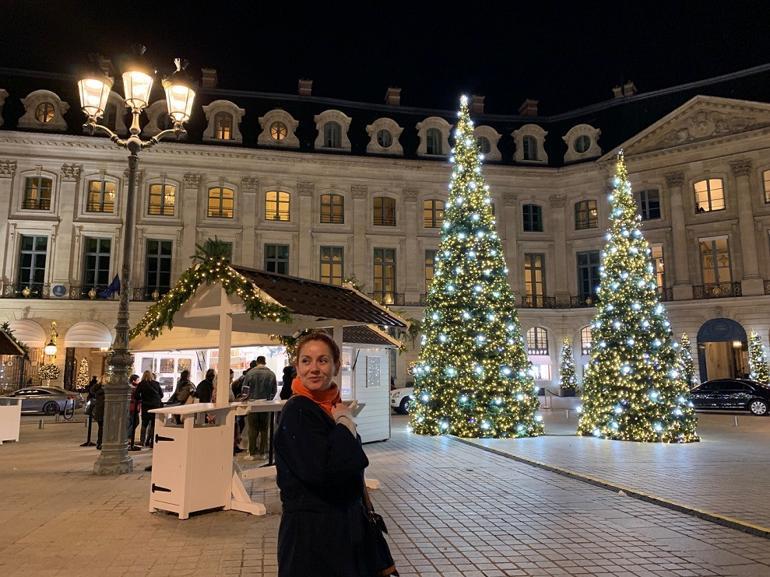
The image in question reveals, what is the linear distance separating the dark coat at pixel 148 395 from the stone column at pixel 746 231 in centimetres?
A: 3025

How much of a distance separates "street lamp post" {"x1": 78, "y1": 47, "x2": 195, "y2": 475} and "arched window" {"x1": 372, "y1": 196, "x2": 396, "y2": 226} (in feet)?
80.1

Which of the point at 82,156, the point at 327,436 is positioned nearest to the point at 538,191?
the point at 82,156

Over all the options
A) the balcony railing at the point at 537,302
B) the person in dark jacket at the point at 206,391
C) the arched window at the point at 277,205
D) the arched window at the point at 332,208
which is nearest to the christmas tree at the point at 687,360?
the balcony railing at the point at 537,302

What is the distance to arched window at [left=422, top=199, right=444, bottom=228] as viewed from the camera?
35.9 m

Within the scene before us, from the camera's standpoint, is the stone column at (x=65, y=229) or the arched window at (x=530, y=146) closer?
the stone column at (x=65, y=229)

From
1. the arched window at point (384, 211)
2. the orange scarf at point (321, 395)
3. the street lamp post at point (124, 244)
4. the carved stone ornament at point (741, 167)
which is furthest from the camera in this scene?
the arched window at point (384, 211)

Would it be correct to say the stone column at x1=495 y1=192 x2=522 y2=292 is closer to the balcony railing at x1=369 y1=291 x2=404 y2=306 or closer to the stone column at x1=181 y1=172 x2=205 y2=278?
the balcony railing at x1=369 y1=291 x2=404 y2=306

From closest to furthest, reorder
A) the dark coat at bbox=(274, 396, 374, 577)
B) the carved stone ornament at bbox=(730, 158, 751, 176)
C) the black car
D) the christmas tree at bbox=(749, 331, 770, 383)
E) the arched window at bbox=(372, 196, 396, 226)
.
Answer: the dark coat at bbox=(274, 396, 374, 577) → the black car → the christmas tree at bbox=(749, 331, 770, 383) → the carved stone ornament at bbox=(730, 158, 751, 176) → the arched window at bbox=(372, 196, 396, 226)

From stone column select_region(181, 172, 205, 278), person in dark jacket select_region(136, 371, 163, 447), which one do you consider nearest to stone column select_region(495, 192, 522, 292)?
stone column select_region(181, 172, 205, 278)

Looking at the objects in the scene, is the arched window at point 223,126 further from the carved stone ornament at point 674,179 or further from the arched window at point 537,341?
the carved stone ornament at point 674,179

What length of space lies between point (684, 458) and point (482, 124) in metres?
29.9

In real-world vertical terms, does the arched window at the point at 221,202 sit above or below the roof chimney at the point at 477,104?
below

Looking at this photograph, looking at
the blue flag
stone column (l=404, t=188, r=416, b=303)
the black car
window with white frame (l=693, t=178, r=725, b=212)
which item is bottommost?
the black car

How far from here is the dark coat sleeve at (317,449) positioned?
2.49 metres
